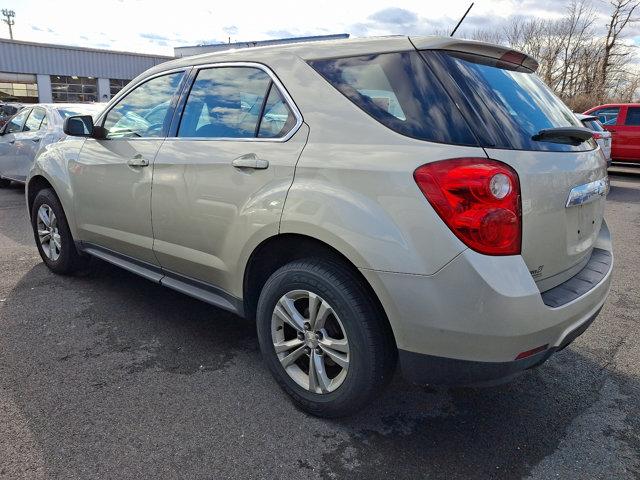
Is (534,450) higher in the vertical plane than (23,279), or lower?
higher

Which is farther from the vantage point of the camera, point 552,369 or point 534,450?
point 552,369

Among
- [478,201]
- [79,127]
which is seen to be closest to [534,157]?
[478,201]

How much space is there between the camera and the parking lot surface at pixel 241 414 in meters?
2.14

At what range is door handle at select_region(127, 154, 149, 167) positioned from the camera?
3148mm

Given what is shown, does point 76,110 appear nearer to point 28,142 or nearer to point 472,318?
point 28,142

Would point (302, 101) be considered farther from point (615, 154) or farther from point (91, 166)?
point (615, 154)

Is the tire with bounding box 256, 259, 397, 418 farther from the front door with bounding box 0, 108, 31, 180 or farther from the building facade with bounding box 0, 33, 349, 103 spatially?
the building facade with bounding box 0, 33, 349, 103

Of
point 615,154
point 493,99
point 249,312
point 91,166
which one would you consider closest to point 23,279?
point 91,166

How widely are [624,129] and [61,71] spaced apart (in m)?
34.8

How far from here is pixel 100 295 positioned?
4.01m

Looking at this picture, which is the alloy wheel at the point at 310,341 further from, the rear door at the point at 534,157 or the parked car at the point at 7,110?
the parked car at the point at 7,110

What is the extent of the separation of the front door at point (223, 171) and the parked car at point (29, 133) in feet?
16.3

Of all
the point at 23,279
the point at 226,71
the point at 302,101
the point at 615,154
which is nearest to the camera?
the point at 302,101

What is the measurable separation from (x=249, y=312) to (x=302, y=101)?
1.17 meters
